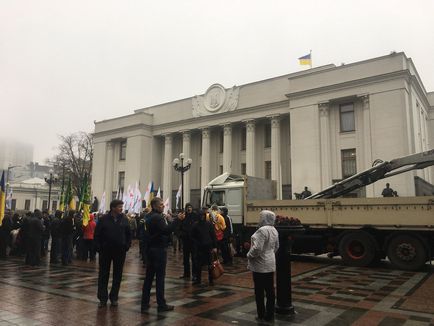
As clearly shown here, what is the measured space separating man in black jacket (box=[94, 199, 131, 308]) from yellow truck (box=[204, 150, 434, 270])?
8048 millimetres

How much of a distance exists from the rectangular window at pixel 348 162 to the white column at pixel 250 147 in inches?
316

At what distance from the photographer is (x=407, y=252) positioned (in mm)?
11625

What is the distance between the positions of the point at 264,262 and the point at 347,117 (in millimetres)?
26401

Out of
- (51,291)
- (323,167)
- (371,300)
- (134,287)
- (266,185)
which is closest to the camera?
(371,300)

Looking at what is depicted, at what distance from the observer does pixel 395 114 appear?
26641 millimetres

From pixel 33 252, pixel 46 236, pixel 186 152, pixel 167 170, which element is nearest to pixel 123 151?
pixel 167 170

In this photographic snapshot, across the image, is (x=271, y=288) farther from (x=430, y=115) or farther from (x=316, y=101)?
(x=430, y=115)

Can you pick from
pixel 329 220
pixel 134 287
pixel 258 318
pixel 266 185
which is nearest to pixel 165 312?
pixel 258 318

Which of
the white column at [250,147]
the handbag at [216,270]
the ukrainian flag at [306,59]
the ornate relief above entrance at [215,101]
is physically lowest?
the handbag at [216,270]

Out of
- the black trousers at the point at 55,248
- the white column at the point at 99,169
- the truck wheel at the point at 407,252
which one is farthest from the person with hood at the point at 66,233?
the white column at the point at 99,169

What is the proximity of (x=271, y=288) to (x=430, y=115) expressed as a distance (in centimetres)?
3449

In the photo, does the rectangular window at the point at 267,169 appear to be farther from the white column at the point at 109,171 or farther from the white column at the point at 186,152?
the white column at the point at 109,171

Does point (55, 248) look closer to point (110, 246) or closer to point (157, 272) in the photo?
point (110, 246)

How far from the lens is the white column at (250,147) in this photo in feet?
112
